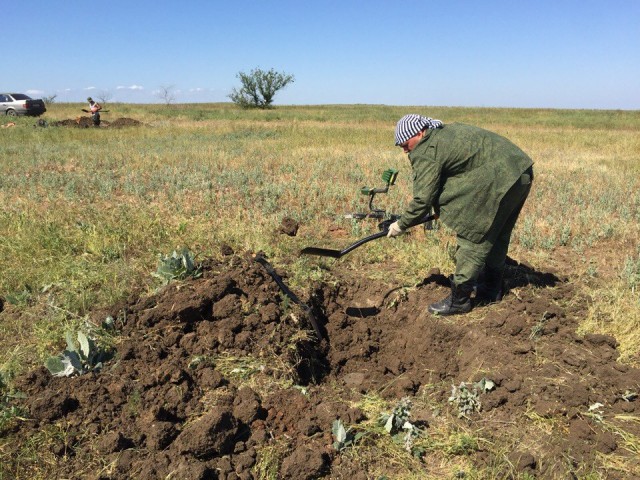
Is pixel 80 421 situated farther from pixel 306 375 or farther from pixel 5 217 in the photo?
pixel 5 217

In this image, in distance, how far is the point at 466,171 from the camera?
3.54 metres

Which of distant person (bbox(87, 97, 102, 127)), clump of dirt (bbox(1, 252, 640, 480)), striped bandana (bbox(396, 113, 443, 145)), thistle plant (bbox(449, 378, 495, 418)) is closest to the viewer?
clump of dirt (bbox(1, 252, 640, 480))

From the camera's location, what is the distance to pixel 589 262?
5.05 m

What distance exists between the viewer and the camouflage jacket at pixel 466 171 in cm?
346

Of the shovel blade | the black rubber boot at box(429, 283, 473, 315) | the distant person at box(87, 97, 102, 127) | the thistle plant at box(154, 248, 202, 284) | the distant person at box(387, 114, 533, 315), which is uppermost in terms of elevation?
the distant person at box(87, 97, 102, 127)

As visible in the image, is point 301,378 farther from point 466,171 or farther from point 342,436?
point 466,171

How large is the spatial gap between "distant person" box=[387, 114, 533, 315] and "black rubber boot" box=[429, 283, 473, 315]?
9.3 inches

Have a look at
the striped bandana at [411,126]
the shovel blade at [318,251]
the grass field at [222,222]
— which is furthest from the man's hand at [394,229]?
the grass field at [222,222]

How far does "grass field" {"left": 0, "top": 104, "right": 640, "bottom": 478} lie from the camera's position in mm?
3900

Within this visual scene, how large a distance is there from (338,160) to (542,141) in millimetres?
9106

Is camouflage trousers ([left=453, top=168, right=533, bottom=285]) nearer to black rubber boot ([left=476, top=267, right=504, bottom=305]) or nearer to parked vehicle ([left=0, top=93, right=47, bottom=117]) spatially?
black rubber boot ([left=476, top=267, right=504, bottom=305])

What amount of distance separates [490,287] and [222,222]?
11.1 ft

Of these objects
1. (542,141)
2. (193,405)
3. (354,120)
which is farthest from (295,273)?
(354,120)

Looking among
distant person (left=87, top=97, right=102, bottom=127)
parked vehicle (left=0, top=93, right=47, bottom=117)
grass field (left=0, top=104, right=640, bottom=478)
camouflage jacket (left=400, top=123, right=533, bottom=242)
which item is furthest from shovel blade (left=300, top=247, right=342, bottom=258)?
parked vehicle (left=0, top=93, right=47, bottom=117)
